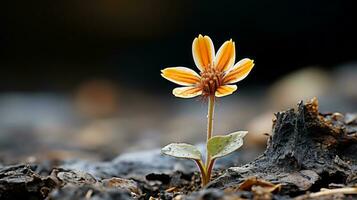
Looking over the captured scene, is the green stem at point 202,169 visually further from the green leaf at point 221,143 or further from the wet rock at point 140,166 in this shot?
the wet rock at point 140,166

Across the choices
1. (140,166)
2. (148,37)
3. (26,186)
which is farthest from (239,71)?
(148,37)

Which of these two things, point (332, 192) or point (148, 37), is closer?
point (332, 192)

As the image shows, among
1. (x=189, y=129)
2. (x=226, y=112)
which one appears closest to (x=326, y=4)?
(x=226, y=112)

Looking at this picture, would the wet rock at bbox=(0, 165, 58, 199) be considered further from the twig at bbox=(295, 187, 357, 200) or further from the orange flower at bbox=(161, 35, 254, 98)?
the twig at bbox=(295, 187, 357, 200)

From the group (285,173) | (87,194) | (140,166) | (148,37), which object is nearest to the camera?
(87,194)

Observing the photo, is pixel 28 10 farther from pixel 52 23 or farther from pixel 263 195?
pixel 263 195

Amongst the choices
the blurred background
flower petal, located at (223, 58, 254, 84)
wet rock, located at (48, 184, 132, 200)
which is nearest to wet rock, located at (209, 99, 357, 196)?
flower petal, located at (223, 58, 254, 84)

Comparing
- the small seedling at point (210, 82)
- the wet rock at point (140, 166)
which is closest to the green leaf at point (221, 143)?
the small seedling at point (210, 82)

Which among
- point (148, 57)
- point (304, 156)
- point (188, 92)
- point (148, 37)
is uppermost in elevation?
point (148, 37)

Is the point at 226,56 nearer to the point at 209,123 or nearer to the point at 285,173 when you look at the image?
the point at 209,123
